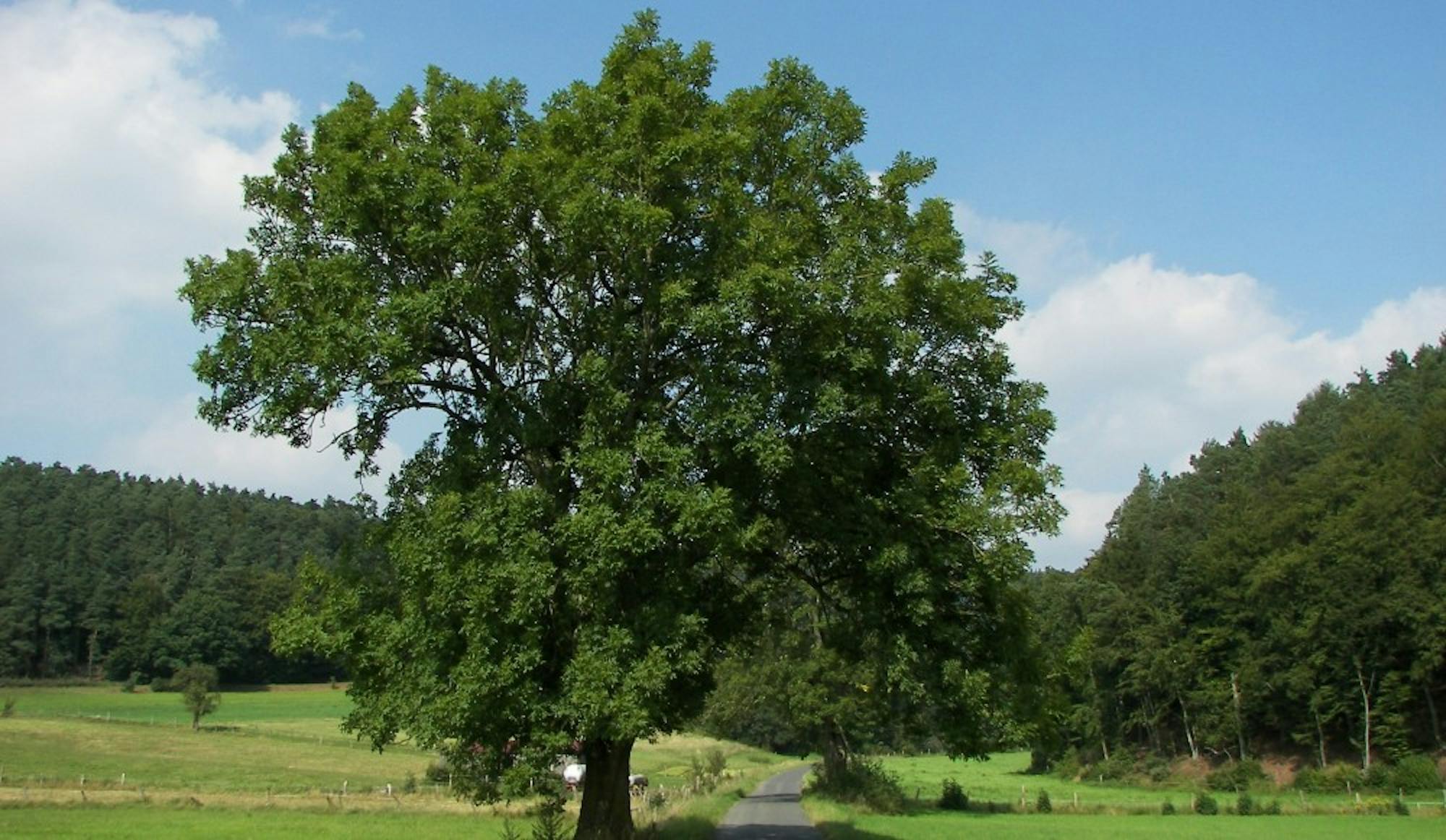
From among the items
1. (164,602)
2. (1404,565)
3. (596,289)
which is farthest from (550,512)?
(164,602)

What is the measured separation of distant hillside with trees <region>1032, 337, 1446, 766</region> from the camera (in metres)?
70.8

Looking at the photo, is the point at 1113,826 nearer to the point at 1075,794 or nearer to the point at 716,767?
the point at 1075,794

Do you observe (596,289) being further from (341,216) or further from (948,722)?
(948,722)

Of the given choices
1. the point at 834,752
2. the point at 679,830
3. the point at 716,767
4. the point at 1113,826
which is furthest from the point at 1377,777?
the point at 679,830

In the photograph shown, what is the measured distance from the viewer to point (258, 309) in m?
18.3

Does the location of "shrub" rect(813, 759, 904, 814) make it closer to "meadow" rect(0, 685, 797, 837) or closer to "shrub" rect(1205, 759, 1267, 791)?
"meadow" rect(0, 685, 797, 837)

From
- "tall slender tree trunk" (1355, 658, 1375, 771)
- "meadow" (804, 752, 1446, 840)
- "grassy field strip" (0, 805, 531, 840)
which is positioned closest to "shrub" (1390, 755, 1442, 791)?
"meadow" (804, 752, 1446, 840)

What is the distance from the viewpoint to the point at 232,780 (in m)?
54.3

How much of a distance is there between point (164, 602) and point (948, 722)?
134071mm

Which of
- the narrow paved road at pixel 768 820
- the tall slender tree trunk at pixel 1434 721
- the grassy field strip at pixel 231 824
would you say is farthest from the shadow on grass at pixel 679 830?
the tall slender tree trunk at pixel 1434 721

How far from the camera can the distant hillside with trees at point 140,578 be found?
12081cm

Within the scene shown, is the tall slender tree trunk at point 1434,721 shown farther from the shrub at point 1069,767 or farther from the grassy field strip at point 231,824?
the grassy field strip at point 231,824

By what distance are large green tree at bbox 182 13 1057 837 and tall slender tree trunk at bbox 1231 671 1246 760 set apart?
7362cm

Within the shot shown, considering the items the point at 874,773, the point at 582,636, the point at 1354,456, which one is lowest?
the point at 874,773
